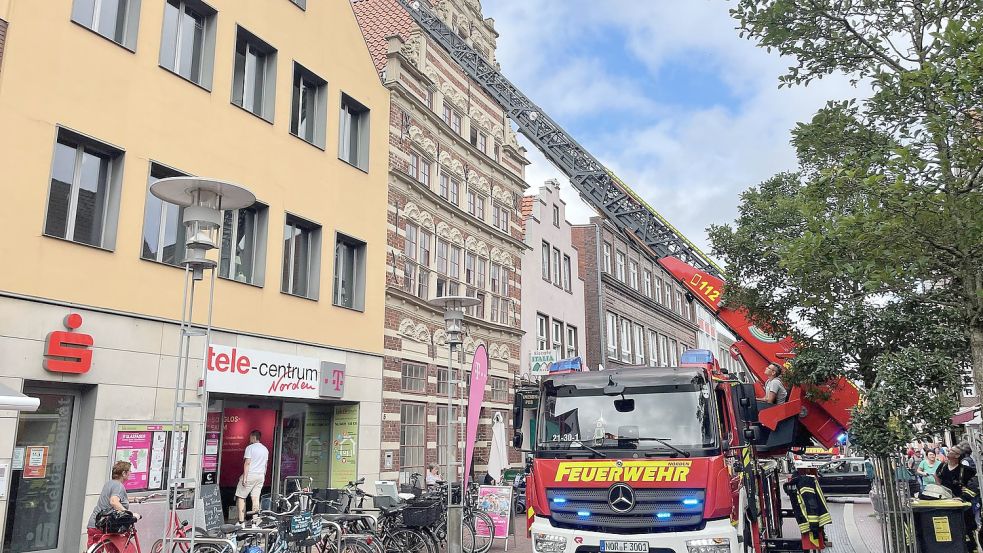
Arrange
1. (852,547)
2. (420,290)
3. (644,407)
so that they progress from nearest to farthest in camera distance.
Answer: (644,407), (852,547), (420,290)

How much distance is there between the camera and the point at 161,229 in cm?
1201

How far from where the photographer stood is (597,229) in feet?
111

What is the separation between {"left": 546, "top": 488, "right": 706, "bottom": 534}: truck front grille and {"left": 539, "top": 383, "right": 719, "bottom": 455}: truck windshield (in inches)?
20.7

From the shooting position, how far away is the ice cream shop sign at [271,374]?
12508 millimetres

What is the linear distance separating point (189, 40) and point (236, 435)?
23.5ft

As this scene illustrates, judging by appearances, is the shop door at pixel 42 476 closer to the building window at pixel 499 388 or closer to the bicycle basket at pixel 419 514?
the bicycle basket at pixel 419 514

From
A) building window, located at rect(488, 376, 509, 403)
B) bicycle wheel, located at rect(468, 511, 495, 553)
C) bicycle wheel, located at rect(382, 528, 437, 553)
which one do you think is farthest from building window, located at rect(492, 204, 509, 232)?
bicycle wheel, located at rect(382, 528, 437, 553)

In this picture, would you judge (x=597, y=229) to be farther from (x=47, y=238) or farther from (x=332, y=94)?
(x=47, y=238)

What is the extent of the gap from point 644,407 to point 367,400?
864 centimetres

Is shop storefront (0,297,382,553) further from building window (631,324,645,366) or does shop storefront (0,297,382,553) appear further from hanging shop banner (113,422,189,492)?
building window (631,324,645,366)

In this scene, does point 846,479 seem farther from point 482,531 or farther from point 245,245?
point 245,245

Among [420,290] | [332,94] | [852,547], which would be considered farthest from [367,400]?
[852,547]

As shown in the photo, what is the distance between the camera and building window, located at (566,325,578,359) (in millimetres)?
29234

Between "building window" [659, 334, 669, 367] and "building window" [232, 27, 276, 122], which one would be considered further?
"building window" [659, 334, 669, 367]
